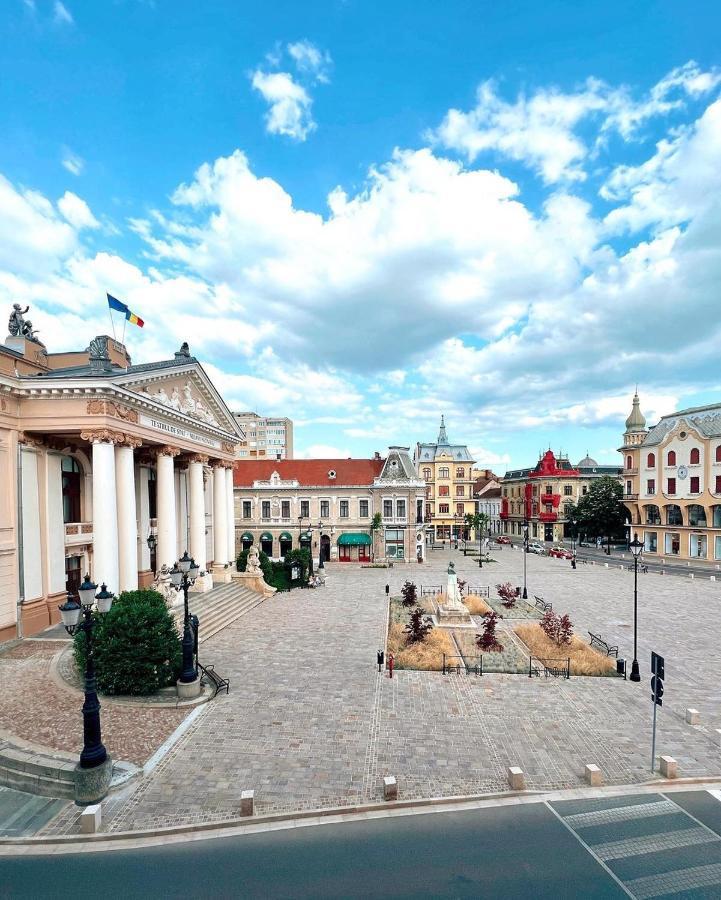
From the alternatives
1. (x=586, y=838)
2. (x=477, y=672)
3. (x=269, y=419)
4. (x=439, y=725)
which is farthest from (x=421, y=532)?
(x=269, y=419)

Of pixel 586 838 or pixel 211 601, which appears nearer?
pixel 586 838

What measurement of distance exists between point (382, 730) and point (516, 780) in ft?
13.6

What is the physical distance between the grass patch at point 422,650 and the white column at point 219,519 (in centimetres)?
1660

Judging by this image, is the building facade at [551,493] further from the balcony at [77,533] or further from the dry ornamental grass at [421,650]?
the balcony at [77,533]

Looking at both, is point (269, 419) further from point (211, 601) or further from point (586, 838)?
point (586, 838)

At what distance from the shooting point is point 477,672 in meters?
18.3

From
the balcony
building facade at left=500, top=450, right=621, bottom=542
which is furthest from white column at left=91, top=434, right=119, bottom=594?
building facade at left=500, top=450, right=621, bottom=542

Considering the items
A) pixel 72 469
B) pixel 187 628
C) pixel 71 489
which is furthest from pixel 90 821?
pixel 72 469

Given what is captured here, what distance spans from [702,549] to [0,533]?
64417 millimetres

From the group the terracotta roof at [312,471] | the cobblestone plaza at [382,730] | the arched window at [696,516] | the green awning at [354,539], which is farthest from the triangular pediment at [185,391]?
the arched window at [696,516]

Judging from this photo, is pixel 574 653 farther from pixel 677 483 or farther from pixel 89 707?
pixel 677 483

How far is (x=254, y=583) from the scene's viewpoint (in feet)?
111

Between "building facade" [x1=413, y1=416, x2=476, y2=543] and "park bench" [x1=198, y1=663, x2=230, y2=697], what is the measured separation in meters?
62.0

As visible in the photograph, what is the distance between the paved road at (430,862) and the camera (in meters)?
7.84
